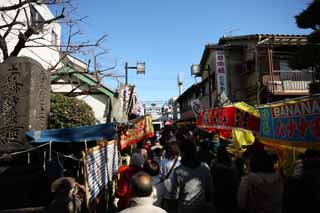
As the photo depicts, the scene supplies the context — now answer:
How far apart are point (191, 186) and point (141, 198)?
1421 millimetres

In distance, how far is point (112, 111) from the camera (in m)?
10.8

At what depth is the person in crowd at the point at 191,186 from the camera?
364 cm

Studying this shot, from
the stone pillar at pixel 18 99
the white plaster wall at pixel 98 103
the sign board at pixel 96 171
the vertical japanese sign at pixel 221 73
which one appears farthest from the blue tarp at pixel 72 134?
the vertical japanese sign at pixel 221 73

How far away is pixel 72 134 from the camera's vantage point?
210 inches

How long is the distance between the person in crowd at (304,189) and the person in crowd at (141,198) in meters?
1.96

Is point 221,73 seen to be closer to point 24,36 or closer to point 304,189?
point 24,36

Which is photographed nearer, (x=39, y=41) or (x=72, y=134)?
(x=72, y=134)

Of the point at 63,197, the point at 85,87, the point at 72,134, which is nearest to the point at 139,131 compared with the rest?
the point at 72,134

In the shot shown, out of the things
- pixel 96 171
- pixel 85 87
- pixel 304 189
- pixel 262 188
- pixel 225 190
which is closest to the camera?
pixel 304 189

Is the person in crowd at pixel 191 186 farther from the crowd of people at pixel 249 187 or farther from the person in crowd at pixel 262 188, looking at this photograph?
the person in crowd at pixel 262 188

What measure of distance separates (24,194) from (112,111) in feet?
18.1

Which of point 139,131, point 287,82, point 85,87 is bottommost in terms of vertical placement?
point 139,131

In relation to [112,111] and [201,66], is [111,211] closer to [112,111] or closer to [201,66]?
[112,111]

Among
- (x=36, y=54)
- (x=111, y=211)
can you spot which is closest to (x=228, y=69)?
(x=36, y=54)
